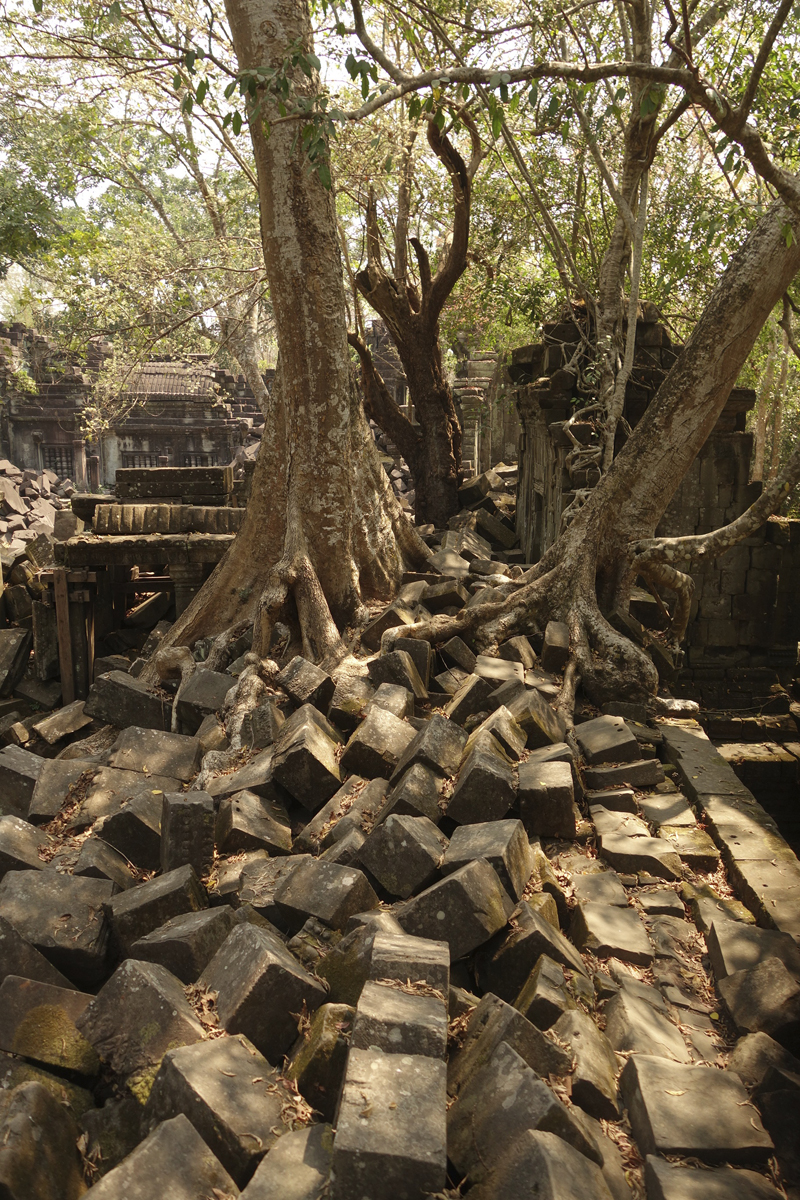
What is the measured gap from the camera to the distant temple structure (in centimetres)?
2573

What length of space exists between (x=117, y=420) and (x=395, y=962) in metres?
25.0

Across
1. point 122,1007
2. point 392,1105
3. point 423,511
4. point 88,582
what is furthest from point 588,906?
point 423,511

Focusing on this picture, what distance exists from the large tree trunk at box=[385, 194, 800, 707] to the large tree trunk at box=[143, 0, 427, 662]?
0.87 metres

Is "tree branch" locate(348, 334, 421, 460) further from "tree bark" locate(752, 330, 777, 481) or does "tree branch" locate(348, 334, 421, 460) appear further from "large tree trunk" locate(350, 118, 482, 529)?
"tree bark" locate(752, 330, 777, 481)

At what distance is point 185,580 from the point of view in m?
7.84

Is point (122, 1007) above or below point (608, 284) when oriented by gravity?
below

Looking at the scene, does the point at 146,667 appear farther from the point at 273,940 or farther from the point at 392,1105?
the point at 392,1105

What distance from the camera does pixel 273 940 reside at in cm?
276

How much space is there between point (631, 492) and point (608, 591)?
2.41 feet

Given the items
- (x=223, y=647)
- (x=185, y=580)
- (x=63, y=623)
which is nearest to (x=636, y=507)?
(x=223, y=647)

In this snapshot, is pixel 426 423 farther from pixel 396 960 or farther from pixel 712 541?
pixel 396 960

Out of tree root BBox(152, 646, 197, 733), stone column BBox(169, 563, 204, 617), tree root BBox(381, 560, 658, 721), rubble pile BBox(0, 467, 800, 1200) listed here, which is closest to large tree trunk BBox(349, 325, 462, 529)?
stone column BBox(169, 563, 204, 617)

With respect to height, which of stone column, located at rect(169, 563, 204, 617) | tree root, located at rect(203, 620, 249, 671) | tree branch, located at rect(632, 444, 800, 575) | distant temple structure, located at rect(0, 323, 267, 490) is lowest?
tree root, located at rect(203, 620, 249, 671)

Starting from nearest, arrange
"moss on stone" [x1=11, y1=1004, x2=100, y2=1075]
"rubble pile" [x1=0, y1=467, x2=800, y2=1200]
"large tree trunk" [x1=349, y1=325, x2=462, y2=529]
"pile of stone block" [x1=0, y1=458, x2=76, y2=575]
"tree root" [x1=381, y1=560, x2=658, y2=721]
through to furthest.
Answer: "rubble pile" [x1=0, y1=467, x2=800, y2=1200] < "moss on stone" [x1=11, y1=1004, x2=100, y2=1075] < "tree root" [x1=381, y1=560, x2=658, y2=721] < "large tree trunk" [x1=349, y1=325, x2=462, y2=529] < "pile of stone block" [x1=0, y1=458, x2=76, y2=575]
